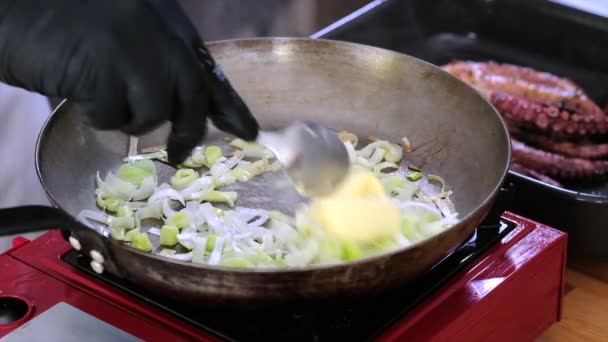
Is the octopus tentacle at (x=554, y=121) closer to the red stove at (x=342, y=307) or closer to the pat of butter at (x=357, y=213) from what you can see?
the red stove at (x=342, y=307)

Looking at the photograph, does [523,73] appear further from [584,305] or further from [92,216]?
[92,216]

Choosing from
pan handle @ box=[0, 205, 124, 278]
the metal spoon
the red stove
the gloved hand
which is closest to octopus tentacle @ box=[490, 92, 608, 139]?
the red stove

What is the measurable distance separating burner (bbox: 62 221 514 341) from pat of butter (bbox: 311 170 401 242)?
94mm

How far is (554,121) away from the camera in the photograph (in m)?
1.71

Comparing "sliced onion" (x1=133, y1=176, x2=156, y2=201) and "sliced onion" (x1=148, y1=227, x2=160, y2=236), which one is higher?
"sliced onion" (x1=133, y1=176, x2=156, y2=201)

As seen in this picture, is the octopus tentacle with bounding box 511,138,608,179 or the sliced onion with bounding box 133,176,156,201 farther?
the octopus tentacle with bounding box 511,138,608,179

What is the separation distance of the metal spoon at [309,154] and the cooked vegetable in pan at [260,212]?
1.4 inches

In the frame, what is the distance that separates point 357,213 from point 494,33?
3.60ft

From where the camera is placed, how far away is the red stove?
1.08m

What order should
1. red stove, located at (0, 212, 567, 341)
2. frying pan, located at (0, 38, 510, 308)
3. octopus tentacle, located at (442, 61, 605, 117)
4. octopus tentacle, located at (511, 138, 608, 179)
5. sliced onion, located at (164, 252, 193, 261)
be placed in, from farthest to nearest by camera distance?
octopus tentacle, located at (442, 61, 605, 117) → octopus tentacle, located at (511, 138, 608, 179) → sliced onion, located at (164, 252, 193, 261) → red stove, located at (0, 212, 567, 341) → frying pan, located at (0, 38, 510, 308)

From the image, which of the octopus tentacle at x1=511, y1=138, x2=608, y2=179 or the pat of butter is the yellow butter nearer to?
the pat of butter

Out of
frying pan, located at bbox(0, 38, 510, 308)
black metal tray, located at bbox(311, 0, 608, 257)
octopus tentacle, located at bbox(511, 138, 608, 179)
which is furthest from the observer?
black metal tray, located at bbox(311, 0, 608, 257)

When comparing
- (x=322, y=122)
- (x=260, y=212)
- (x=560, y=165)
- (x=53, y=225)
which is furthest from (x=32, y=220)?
(x=560, y=165)

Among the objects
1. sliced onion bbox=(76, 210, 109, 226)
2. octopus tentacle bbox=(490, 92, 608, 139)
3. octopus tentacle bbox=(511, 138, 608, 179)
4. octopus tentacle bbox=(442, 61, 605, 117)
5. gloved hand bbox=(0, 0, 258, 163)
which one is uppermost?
gloved hand bbox=(0, 0, 258, 163)
